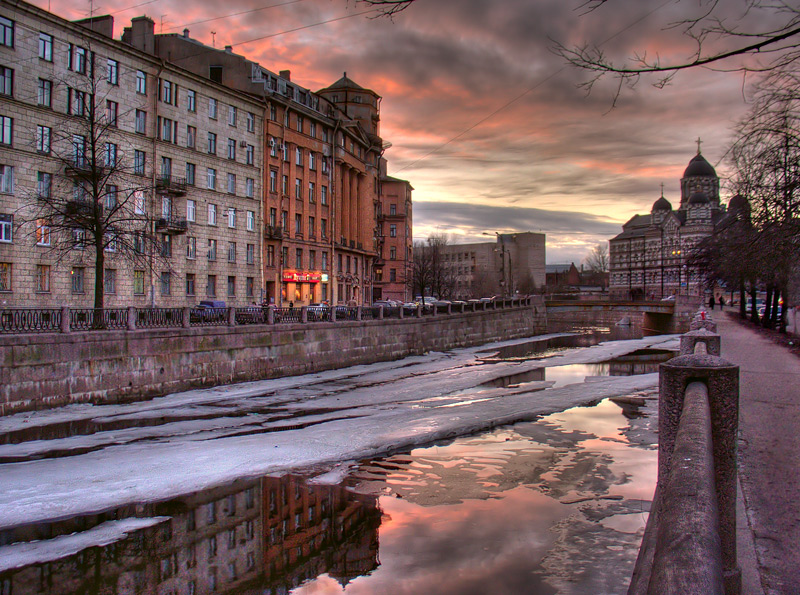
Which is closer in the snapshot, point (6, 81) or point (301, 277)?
point (6, 81)

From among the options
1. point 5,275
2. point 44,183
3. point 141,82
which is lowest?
point 5,275

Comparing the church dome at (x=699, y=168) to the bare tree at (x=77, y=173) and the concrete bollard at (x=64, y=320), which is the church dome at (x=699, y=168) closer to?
the bare tree at (x=77, y=173)

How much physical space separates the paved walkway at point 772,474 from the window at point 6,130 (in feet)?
110

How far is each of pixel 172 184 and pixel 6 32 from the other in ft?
38.2

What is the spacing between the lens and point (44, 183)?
3259 centimetres

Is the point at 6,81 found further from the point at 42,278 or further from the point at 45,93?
the point at 42,278

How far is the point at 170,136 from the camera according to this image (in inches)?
1598

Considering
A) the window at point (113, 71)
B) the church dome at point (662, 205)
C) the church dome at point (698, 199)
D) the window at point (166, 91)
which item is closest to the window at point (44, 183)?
the window at point (113, 71)

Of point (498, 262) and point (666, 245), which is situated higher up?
point (666, 245)

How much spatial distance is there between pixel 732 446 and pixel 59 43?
126 ft

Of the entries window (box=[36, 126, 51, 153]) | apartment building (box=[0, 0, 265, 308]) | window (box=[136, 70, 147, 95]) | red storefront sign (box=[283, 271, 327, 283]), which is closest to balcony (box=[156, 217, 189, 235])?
apartment building (box=[0, 0, 265, 308])

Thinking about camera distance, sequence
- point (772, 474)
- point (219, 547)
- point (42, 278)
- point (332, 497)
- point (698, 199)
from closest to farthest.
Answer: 1. point (772, 474)
2. point (219, 547)
3. point (332, 497)
4. point (42, 278)
5. point (698, 199)

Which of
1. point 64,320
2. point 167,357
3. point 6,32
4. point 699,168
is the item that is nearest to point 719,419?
point 64,320

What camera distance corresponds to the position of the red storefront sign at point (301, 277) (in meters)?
51.2
